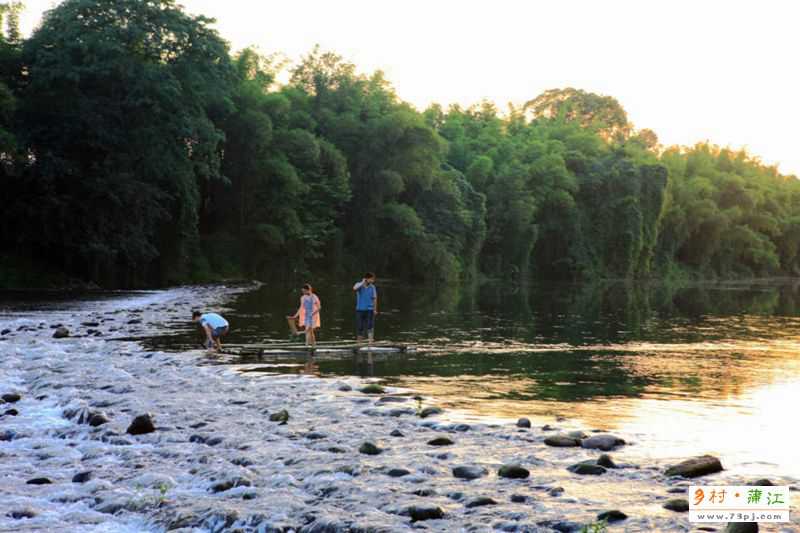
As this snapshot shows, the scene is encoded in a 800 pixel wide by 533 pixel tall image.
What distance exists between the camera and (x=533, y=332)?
29.8 m

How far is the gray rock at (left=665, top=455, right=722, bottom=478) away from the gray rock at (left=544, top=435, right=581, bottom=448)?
158 cm

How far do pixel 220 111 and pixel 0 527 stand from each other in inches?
2330

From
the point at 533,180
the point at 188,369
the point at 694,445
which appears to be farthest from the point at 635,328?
the point at 533,180

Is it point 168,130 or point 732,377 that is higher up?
point 168,130

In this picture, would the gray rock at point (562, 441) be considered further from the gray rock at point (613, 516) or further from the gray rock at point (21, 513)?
the gray rock at point (21, 513)

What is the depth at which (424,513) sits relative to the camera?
26.1ft

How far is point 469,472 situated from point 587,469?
4.39ft

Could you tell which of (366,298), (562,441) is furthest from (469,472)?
(366,298)

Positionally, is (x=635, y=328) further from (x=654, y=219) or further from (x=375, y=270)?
(x=654, y=219)

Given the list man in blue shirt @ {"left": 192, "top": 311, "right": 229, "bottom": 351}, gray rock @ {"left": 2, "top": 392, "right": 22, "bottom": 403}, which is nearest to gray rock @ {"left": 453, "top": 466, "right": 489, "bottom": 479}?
gray rock @ {"left": 2, "top": 392, "right": 22, "bottom": 403}

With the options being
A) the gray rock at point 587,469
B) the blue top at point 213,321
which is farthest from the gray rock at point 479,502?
the blue top at point 213,321

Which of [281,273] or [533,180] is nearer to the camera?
[281,273]

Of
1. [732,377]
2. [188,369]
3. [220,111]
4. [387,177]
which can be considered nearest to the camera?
[188,369]

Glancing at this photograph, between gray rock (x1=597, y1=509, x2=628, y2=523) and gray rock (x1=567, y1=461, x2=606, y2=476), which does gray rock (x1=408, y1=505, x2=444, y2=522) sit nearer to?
gray rock (x1=597, y1=509, x2=628, y2=523)
